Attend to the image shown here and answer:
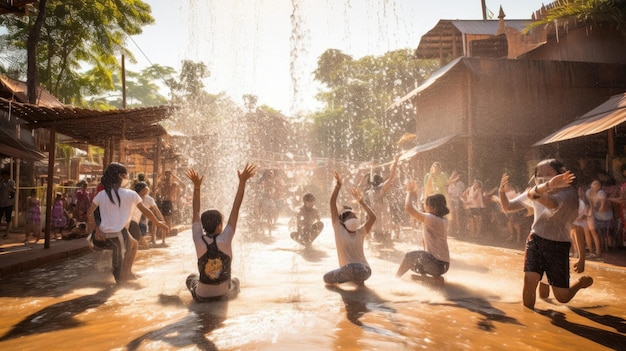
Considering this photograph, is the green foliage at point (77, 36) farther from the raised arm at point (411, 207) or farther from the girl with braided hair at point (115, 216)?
the raised arm at point (411, 207)

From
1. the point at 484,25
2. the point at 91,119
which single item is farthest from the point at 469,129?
the point at 91,119

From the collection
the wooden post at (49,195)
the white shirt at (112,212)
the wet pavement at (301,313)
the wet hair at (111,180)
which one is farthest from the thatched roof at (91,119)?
the white shirt at (112,212)

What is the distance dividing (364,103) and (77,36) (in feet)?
81.6

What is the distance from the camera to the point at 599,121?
1127 centimetres

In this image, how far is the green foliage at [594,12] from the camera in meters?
15.5

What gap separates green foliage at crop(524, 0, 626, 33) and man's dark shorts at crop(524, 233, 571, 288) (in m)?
15.3

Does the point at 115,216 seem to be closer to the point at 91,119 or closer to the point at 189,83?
the point at 91,119

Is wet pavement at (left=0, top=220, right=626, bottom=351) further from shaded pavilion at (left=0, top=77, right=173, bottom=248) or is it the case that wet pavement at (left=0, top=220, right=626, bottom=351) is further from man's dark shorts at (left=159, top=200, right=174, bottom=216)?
man's dark shorts at (left=159, top=200, right=174, bottom=216)

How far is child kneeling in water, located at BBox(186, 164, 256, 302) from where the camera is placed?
501cm

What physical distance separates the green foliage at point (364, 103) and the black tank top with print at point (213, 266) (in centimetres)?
2775

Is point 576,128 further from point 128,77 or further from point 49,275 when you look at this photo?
point 128,77

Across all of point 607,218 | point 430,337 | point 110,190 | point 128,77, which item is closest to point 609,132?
point 607,218

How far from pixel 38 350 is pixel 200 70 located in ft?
139

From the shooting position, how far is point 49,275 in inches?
295
